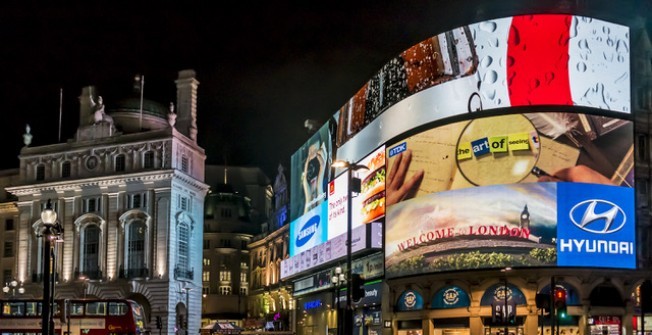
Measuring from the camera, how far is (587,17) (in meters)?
53.4

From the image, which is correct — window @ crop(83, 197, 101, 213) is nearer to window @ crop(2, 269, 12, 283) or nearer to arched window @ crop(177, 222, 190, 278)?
arched window @ crop(177, 222, 190, 278)

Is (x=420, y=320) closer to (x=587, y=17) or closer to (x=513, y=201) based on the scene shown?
(x=513, y=201)

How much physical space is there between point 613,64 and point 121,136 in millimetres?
55299

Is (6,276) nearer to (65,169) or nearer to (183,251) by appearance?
(65,169)

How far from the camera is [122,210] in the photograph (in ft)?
301

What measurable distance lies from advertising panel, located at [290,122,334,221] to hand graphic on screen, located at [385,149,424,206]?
11612mm

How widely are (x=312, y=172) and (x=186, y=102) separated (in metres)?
25.7

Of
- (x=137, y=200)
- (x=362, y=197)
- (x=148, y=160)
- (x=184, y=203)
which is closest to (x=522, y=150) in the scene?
(x=362, y=197)

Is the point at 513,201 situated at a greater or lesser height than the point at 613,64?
lesser

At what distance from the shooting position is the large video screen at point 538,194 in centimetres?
5147

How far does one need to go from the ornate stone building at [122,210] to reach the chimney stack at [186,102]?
107mm

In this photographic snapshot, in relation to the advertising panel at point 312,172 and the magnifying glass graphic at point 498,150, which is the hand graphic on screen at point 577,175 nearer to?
the magnifying glass graphic at point 498,150

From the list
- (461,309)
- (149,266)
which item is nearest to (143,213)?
(149,266)

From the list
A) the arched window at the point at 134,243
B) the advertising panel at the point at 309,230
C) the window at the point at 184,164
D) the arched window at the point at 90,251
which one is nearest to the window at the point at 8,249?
the arched window at the point at 90,251
